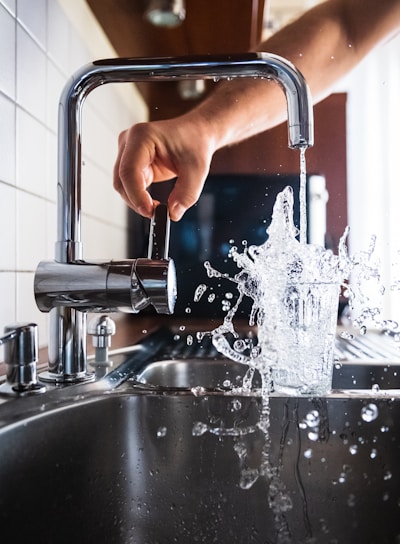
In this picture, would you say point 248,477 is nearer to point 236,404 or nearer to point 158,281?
point 236,404

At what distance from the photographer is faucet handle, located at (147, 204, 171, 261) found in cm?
62

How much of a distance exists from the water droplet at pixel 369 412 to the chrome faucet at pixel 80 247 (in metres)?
0.22

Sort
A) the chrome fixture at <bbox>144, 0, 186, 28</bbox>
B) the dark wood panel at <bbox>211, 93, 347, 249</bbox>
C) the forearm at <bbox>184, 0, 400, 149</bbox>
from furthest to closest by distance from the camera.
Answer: the dark wood panel at <bbox>211, 93, 347, 249</bbox>, the chrome fixture at <bbox>144, 0, 186, 28</bbox>, the forearm at <bbox>184, 0, 400, 149</bbox>

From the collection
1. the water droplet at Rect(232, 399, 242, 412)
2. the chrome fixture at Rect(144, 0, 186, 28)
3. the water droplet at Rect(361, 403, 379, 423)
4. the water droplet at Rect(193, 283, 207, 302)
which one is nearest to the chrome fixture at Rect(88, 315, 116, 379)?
the water droplet at Rect(232, 399, 242, 412)

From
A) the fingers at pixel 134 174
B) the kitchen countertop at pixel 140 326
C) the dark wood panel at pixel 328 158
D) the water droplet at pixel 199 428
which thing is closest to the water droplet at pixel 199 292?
the kitchen countertop at pixel 140 326

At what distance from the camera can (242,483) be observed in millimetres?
557

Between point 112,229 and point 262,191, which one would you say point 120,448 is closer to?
point 112,229

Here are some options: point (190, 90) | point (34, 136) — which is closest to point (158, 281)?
point (34, 136)

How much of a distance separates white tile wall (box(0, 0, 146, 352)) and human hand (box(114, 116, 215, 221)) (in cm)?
17

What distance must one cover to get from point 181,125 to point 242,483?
458 mm

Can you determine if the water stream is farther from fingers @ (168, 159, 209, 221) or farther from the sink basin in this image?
fingers @ (168, 159, 209, 221)

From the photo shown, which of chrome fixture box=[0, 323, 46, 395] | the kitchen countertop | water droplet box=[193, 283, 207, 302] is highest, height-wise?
water droplet box=[193, 283, 207, 302]

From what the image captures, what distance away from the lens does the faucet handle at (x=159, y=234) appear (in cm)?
62

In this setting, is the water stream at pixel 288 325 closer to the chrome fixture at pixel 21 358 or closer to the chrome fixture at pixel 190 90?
the chrome fixture at pixel 21 358
